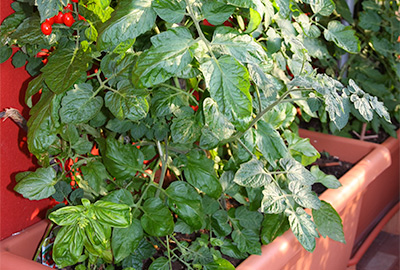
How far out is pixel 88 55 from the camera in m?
0.90

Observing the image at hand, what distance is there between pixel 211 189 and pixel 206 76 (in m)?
0.40

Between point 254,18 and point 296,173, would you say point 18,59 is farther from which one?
point 296,173

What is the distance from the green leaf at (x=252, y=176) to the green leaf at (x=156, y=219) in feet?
0.56

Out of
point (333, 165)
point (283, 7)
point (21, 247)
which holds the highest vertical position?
point (283, 7)

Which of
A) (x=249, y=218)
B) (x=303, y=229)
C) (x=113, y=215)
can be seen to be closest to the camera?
(x=113, y=215)

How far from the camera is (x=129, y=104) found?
90 cm

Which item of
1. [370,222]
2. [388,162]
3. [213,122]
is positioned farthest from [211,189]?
[370,222]

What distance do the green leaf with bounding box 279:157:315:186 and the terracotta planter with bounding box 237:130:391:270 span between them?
181mm

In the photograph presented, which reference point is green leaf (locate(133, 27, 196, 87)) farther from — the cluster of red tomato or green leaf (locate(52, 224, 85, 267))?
green leaf (locate(52, 224, 85, 267))

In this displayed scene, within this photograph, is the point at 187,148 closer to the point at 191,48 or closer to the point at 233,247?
the point at 233,247

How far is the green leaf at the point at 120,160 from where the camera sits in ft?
3.53

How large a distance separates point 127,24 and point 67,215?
1.21 ft

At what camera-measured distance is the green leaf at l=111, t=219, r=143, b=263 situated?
1002mm

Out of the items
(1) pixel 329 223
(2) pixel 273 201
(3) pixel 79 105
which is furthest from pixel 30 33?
(1) pixel 329 223
